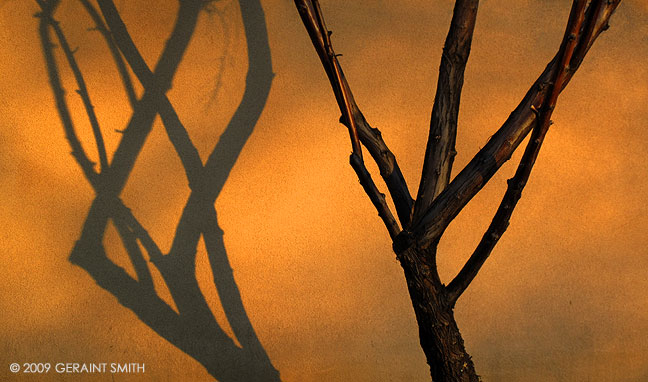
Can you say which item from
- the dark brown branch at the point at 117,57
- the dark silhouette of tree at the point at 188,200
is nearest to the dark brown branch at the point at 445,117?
the dark silhouette of tree at the point at 188,200

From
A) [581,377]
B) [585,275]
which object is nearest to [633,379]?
[581,377]

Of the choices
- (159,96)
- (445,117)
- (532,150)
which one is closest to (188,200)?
(159,96)

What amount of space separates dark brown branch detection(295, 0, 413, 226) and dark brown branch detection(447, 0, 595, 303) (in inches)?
7.5

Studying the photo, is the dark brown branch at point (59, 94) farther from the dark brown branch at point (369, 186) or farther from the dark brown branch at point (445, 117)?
the dark brown branch at point (445, 117)

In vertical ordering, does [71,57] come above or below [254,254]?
above

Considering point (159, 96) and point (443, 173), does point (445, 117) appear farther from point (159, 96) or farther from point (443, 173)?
point (159, 96)

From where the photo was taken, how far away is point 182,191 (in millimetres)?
2588

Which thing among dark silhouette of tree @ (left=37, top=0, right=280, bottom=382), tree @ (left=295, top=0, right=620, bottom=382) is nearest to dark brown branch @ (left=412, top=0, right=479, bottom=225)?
tree @ (left=295, top=0, right=620, bottom=382)

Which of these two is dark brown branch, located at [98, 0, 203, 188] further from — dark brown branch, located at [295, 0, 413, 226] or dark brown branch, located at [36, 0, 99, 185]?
dark brown branch, located at [295, 0, 413, 226]

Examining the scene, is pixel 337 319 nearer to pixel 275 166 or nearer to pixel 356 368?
pixel 356 368

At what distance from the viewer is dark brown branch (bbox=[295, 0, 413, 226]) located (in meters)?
1.38

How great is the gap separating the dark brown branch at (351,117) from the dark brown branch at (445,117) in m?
0.05

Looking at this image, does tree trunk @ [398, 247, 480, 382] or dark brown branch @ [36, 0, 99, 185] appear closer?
tree trunk @ [398, 247, 480, 382]

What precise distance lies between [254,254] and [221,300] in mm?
236
